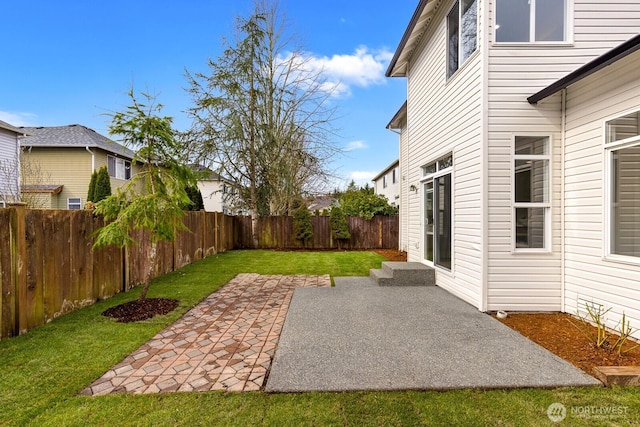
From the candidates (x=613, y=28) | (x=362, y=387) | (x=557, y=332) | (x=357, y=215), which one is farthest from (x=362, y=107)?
(x=362, y=387)

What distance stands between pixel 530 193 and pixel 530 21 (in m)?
2.58

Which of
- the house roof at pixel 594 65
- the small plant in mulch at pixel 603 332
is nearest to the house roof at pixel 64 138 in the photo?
the house roof at pixel 594 65

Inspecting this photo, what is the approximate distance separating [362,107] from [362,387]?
1381cm

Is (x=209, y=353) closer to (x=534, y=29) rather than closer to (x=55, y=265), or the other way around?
(x=55, y=265)

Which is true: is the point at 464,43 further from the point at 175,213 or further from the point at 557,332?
the point at 175,213

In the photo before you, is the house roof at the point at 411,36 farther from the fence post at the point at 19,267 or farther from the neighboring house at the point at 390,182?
the neighboring house at the point at 390,182

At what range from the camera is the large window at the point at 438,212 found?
607 cm

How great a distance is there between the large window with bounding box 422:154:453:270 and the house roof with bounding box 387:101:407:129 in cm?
385

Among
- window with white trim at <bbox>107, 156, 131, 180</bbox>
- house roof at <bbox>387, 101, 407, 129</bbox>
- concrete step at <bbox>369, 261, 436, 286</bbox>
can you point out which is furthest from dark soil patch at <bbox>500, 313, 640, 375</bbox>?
window with white trim at <bbox>107, 156, 131, 180</bbox>

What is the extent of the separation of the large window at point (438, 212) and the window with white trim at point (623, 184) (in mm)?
2284

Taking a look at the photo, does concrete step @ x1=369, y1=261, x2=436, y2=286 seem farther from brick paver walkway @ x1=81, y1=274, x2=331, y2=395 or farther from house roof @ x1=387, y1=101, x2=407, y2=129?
house roof @ x1=387, y1=101, x2=407, y2=129

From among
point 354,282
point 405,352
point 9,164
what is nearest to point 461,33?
point 354,282

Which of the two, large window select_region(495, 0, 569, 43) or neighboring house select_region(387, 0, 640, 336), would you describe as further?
large window select_region(495, 0, 569, 43)

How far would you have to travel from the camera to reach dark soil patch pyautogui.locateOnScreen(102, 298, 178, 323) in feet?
14.7
